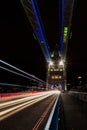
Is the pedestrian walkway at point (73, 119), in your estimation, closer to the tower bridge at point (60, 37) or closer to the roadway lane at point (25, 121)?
the roadway lane at point (25, 121)

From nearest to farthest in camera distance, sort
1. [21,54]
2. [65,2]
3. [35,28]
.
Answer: [21,54]
[65,2]
[35,28]

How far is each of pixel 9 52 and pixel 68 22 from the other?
5871 centimetres

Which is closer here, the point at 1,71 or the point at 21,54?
the point at 1,71

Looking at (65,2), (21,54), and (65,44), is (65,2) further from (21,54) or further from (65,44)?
(65,44)

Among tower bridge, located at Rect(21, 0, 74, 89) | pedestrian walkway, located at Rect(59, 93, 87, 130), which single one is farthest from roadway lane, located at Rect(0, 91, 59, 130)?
tower bridge, located at Rect(21, 0, 74, 89)

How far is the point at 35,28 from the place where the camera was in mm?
96000

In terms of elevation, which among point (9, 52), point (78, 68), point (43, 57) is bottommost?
point (9, 52)

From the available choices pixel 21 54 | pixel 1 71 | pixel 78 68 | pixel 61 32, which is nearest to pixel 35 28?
pixel 61 32

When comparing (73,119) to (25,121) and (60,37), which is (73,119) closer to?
(25,121)

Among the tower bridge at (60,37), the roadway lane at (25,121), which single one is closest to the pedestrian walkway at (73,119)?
the roadway lane at (25,121)

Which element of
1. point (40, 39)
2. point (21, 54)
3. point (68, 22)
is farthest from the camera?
point (40, 39)

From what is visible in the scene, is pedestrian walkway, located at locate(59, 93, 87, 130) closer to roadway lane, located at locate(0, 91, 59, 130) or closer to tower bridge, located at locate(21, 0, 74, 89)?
→ roadway lane, located at locate(0, 91, 59, 130)

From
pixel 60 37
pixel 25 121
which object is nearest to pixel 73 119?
pixel 25 121

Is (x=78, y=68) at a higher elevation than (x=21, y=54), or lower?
higher
